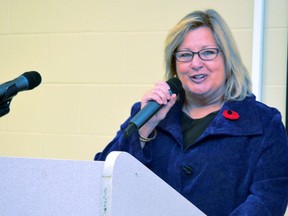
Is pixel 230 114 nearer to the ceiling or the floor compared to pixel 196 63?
nearer to the floor

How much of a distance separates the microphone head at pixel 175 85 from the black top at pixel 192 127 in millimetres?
136

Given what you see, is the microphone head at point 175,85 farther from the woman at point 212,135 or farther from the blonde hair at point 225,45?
the blonde hair at point 225,45

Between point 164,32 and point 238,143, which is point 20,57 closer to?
point 164,32

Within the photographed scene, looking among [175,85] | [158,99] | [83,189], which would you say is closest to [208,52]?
[175,85]

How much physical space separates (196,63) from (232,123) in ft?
0.69

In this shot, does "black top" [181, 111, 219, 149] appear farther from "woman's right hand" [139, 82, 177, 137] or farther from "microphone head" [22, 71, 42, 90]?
"microphone head" [22, 71, 42, 90]

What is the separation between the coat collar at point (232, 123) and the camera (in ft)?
5.48

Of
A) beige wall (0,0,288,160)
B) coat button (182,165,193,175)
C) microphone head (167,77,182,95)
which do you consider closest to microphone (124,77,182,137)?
microphone head (167,77,182,95)

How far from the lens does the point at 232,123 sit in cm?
170

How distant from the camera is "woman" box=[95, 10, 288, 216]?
1.58 meters

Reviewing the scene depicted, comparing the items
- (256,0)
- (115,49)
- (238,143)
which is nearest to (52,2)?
(115,49)

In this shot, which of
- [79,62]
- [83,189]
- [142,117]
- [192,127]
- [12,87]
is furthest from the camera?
[79,62]

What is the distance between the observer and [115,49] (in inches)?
110

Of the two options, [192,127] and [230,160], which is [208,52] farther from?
[230,160]
